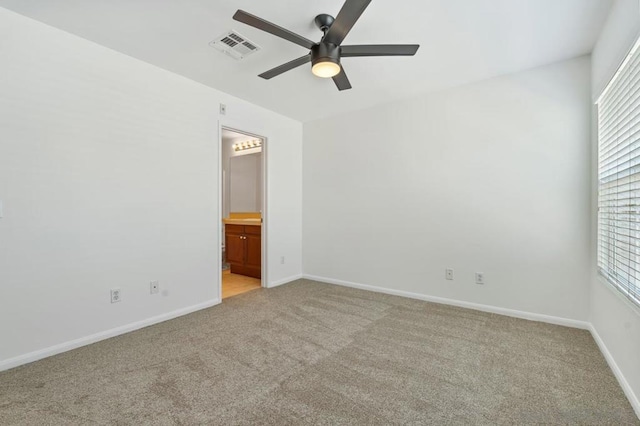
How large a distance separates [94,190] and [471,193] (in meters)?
3.69

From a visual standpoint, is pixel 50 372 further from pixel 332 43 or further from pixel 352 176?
pixel 352 176

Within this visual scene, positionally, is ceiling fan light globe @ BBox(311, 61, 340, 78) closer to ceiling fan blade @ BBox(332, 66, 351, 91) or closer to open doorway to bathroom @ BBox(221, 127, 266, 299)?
ceiling fan blade @ BBox(332, 66, 351, 91)

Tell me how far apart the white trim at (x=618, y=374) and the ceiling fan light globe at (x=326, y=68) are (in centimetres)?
274

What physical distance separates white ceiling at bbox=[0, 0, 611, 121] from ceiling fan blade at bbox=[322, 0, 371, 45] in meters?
0.21

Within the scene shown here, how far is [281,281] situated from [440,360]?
263 cm

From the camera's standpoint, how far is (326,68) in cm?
218

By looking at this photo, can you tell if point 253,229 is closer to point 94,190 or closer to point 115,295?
point 115,295

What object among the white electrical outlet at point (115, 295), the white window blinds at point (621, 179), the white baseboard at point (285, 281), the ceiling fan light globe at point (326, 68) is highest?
the ceiling fan light globe at point (326, 68)

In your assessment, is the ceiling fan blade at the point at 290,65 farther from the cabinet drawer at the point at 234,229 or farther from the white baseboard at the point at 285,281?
the cabinet drawer at the point at 234,229

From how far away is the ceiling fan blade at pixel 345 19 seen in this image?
5.38 ft

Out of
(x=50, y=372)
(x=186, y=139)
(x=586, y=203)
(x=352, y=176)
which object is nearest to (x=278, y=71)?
(x=186, y=139)

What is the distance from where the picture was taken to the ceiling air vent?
7.69 ft

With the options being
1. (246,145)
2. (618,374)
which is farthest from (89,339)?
(246,145)

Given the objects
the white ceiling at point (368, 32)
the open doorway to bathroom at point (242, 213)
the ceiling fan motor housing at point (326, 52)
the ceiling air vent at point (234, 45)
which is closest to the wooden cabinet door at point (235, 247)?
the open doorway to bathroom at point (242, 213)
